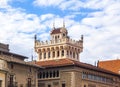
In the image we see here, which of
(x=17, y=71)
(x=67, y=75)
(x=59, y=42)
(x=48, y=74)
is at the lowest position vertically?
(x=17, y=71)

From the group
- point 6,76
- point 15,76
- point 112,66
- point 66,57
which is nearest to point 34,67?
point 15,76

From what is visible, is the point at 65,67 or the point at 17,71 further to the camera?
the point at 65,67

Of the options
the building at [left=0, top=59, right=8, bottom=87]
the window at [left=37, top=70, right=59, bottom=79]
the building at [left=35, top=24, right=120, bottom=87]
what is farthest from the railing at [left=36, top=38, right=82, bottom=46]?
the building at [left=0, top=59, right=8, bottom=87]

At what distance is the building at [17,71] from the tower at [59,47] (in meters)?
19.1

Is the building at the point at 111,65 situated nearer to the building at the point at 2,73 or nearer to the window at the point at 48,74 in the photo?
the window at the point at 48,74

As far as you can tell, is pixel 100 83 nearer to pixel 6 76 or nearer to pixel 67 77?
pixel 67 77

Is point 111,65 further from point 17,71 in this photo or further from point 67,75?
point 17,71

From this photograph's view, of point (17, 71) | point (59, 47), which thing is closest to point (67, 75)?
point (59, 47)

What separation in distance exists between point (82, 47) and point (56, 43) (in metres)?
7.71

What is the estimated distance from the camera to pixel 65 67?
311 feet

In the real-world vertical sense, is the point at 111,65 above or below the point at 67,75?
above

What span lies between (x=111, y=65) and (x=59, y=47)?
83.7ft

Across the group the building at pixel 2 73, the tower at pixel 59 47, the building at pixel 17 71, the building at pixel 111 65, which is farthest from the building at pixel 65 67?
the building at pixel 2 73

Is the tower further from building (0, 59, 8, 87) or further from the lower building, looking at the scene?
building (0, 59, 8, 87)
